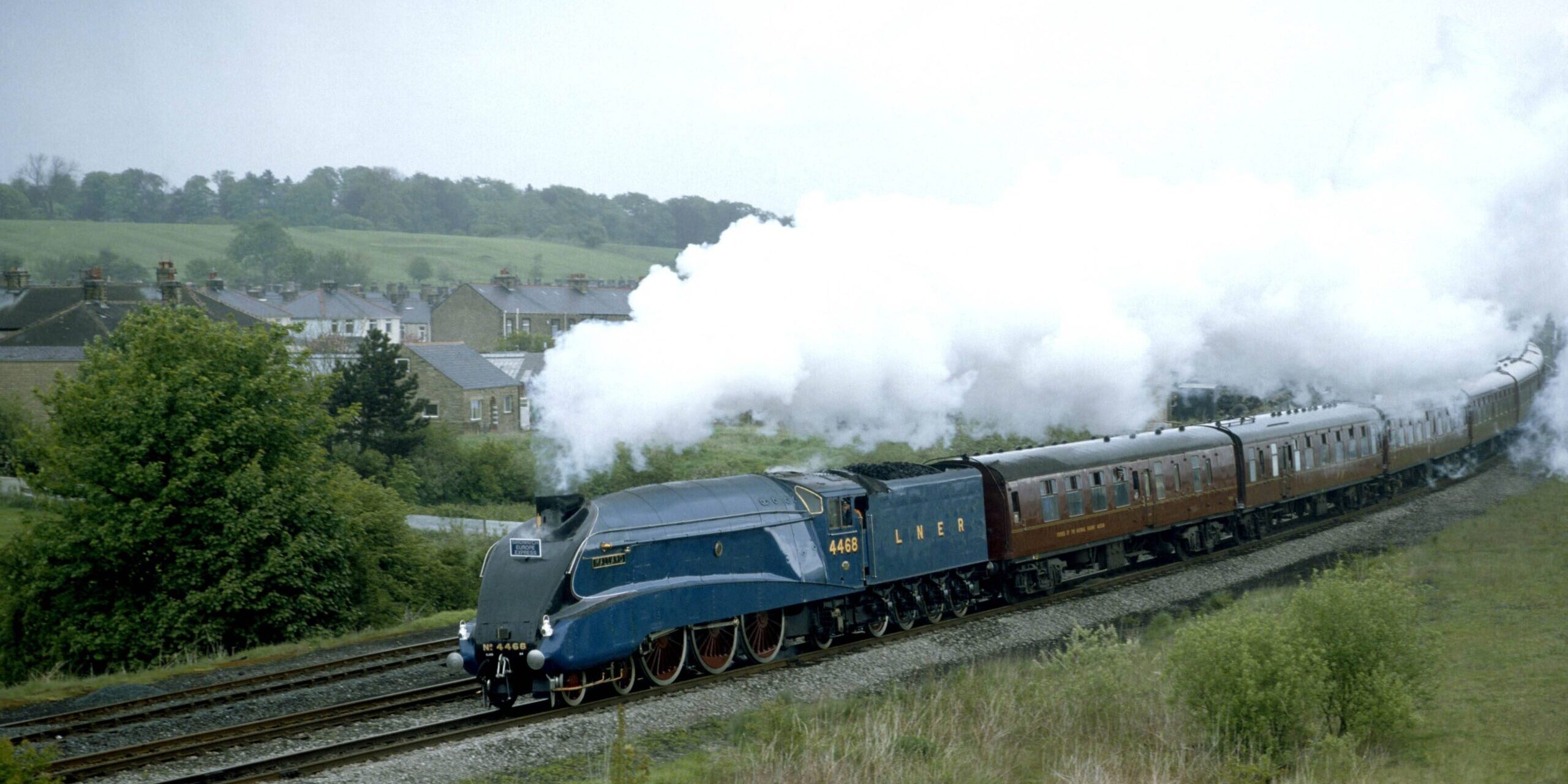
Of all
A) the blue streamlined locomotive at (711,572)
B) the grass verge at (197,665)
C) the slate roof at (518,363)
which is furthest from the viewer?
the slate roof at (518,363)

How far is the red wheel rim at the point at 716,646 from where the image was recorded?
18.2 meters

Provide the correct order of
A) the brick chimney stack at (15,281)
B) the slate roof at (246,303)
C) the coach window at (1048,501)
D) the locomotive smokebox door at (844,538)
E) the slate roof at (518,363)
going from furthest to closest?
the slate roof at (246,303) → the brick chimney stack at (15,281) → the slate roof at (518,363) → the coach window at (1048,501) → the locomotive smokebox door at (844,538)

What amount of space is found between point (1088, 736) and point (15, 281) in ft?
221

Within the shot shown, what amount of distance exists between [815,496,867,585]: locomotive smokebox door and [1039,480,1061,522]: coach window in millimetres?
5149

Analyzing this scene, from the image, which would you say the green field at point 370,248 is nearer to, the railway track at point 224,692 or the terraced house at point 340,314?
the terraced house at point 340,314

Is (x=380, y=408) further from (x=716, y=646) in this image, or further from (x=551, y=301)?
(x=551, y=301)

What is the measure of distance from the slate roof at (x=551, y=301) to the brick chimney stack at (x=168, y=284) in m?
31.3

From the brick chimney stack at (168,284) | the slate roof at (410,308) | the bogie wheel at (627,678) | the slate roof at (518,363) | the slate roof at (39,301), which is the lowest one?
the bogie wheel at (627,678)

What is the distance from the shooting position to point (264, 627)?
88.9 ft

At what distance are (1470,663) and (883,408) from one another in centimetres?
1124

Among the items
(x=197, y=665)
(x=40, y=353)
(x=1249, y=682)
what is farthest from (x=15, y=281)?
(x=1249, y=682)

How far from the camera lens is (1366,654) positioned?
16.0 meters

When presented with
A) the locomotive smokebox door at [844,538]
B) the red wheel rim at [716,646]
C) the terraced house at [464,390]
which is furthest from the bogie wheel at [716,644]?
the terraced house at [464,390]

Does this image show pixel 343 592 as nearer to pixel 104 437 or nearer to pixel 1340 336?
pixel 104 437
